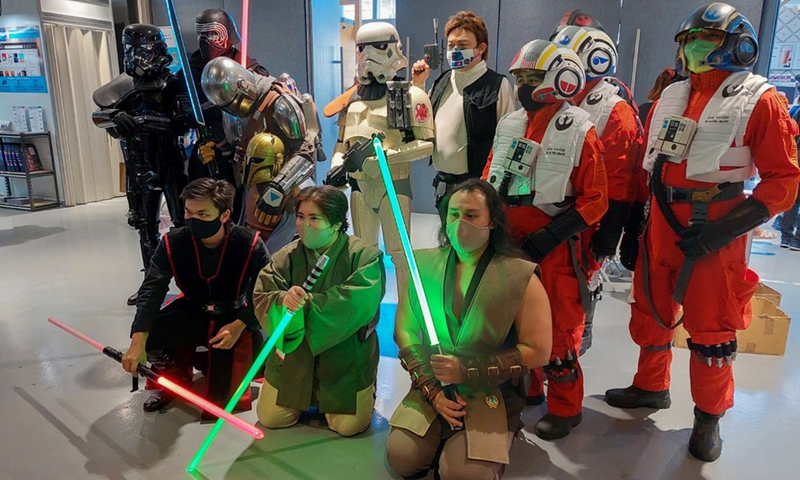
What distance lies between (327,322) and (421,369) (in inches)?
18.9

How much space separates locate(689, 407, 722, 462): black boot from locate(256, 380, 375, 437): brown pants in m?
1.32

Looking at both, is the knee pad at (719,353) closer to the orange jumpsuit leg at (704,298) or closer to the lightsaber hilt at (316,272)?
the orange jumpsuit leg at (704,298)

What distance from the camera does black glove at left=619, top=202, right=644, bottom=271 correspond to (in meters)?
2.54

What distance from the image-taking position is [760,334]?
10.5 feet

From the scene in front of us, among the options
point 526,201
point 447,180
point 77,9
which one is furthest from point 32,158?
point 526,201

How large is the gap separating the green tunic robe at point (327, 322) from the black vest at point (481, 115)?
37.0 inches

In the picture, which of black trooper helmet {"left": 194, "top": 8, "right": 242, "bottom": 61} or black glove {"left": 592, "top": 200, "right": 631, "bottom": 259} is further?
black trooper helmet {"left": 194, "top": 8, "right": 242, "bottom": 61}

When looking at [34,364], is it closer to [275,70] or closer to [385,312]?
[385,312]

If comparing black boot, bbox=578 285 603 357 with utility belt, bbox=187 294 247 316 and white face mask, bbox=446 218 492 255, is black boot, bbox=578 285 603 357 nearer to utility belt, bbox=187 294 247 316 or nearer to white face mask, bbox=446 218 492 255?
white face mask, bbox=446 218 492 255

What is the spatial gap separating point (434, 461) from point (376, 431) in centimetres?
41

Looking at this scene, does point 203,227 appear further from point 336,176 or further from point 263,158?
point 336,176

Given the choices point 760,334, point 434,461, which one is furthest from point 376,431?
point 760,334

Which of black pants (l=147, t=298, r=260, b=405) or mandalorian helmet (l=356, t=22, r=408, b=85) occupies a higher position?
mandalorian helmet (l=356, t=22, r=408, b=85)

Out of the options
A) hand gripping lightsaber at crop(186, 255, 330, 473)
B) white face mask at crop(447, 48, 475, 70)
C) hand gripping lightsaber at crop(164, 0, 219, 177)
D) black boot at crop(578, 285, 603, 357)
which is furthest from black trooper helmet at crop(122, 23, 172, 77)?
black boot at crop(578, 285, 603, 357)
